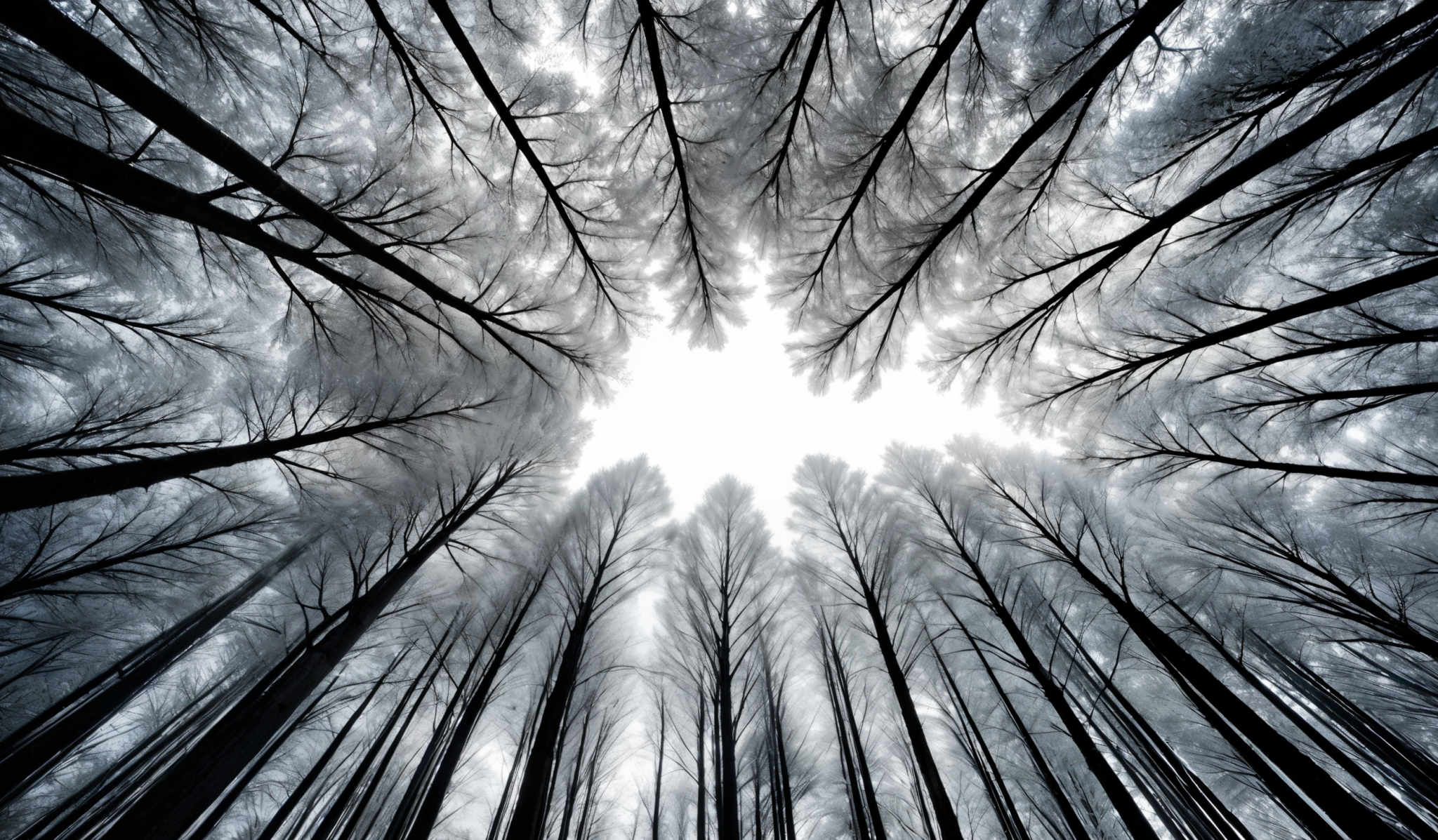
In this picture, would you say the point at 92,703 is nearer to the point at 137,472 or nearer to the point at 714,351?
the point at 137,472

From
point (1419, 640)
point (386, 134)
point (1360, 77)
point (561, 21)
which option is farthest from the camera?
point (1419, 640)

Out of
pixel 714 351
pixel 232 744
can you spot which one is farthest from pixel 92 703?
pixel 714 351

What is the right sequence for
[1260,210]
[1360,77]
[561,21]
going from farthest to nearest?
[561,21] → [1260,210] → [1360,77]

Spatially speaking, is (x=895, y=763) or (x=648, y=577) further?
(x=895, y=763)

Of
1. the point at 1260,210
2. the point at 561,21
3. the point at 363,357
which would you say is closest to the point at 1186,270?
the point at 1260,210

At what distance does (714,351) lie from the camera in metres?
6.59

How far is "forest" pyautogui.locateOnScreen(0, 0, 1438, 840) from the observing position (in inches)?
138

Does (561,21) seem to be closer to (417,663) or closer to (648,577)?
(648,577)

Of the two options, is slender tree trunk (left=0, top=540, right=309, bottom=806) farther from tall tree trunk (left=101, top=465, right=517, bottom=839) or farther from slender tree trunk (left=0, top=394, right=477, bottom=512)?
slender tree trunk (left=0, top=394, right=477, bottom=512)

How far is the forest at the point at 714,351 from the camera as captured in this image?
352 centimetres

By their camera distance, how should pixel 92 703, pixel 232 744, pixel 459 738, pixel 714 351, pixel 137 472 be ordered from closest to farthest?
pixel 137 472 → pixel 232 744 → pixel 459 738 → pixel 714 351 → pixel 92 703

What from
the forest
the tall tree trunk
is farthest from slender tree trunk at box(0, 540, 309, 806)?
the tall tree trunk

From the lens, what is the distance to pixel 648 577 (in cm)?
806

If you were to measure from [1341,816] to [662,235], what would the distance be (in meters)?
8.23
